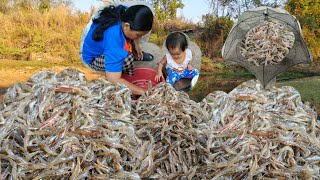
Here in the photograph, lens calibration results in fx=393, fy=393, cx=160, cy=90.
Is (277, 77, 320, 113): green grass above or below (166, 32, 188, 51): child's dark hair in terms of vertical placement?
below

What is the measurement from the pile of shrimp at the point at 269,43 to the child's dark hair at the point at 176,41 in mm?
701

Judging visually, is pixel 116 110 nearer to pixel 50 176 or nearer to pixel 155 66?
pixel 50 176

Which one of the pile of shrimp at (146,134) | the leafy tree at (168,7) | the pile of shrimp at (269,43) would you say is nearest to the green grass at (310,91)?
the pile of shrimp at (269,43)

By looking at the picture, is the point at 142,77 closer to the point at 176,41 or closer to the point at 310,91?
the point at 176,41

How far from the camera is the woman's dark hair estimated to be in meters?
2.86

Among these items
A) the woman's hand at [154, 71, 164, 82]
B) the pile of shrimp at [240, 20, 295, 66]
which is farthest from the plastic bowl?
the pile of shrimp at [240, 20, 295, 66]

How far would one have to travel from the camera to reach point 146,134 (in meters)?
2.04

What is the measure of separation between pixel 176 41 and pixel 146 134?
1.80 meters

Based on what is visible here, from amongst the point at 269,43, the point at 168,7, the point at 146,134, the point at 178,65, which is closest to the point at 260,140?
the point at 146,134

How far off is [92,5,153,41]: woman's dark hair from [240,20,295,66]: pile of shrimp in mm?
889

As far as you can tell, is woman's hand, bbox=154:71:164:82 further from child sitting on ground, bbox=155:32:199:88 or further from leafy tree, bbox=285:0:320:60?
leafy tree, bbox=285:0:320:60

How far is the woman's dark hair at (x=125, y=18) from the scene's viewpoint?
9.37 feet

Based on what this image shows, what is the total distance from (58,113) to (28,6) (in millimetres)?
12593

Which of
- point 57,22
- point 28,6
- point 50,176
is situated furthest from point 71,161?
point 28,6
